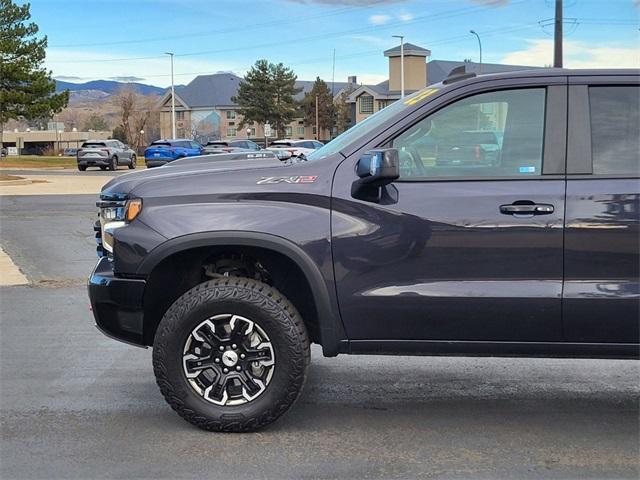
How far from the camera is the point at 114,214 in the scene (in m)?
4.37

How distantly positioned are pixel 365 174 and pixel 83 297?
514cm

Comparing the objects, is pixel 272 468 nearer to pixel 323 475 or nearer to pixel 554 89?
pixel 323 475

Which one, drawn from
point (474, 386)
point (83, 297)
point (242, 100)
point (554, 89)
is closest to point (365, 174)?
point (554, 89)

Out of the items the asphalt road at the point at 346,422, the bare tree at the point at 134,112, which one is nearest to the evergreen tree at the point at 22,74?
the asphalt road at the point at 346,422

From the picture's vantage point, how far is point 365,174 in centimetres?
401

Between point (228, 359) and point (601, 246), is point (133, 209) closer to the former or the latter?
point (228, 359)

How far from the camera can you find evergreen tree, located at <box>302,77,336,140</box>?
93500 millimetres

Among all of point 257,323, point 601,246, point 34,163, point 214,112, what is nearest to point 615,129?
point 601,246

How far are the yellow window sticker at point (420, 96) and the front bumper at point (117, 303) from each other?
6.08ft

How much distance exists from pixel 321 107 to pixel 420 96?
3594 inches

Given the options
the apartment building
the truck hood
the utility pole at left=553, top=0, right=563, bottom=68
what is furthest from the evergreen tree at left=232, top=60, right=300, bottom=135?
the truck hood

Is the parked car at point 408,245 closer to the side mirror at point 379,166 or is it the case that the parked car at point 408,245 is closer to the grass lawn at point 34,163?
the side mirror at point 379,166

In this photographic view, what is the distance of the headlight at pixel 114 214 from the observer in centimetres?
425

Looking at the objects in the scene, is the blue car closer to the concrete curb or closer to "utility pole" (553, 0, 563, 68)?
the concrete curb
